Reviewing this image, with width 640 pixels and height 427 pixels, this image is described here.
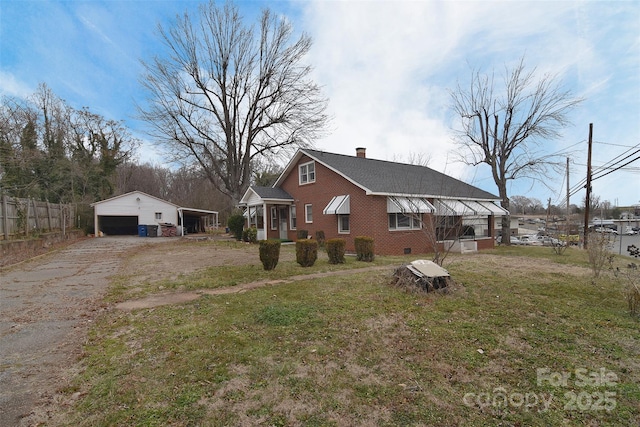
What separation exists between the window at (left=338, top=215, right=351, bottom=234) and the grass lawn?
10.2 meters

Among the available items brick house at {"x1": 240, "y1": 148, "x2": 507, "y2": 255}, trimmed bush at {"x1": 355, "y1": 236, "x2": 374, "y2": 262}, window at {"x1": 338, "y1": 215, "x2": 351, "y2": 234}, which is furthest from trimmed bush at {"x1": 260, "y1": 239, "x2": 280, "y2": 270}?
window at {"x1": 338, "y1": 215, "x2": 351, "y2": 234}

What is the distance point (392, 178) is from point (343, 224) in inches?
154

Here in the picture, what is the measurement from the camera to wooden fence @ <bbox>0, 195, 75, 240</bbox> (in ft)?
43.3

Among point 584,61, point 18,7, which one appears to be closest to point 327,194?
point 584,61

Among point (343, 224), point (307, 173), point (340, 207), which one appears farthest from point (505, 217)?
point (307, 173)

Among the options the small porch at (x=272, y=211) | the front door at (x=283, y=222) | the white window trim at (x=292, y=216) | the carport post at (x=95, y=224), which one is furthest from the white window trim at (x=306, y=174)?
the carport post at (x=95, y=224)

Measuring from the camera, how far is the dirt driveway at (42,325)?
3091mm

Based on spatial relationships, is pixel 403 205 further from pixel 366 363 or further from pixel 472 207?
pixel 366 363

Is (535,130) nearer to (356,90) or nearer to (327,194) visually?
(356,90)

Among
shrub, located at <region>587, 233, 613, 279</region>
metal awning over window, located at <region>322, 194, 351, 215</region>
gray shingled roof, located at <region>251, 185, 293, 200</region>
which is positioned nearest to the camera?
shrub, located at <region>587, 233, 613, 279</region>

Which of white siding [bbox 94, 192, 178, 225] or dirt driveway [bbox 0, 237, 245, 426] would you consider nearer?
dirt driveway [bbox 0, 237, 245, 426]

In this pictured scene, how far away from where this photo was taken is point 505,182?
22.6 metres

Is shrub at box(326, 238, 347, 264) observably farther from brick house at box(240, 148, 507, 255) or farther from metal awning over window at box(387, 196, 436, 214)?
metal awning over window at box(387, 196, 436, 214)

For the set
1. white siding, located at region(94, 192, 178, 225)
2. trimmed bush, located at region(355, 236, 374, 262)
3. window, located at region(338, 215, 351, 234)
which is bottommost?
trimmed bush, located at region(355, 236, 374, 262)
